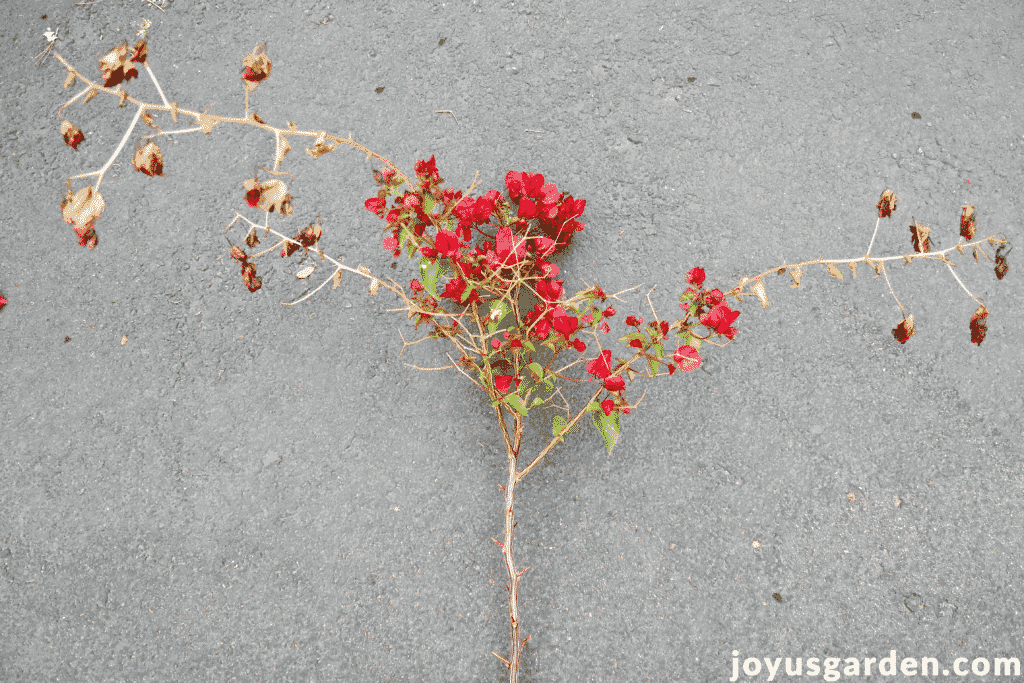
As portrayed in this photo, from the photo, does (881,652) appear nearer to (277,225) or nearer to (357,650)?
(357,650)

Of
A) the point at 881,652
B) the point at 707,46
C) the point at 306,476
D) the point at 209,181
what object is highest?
the point at 209,181

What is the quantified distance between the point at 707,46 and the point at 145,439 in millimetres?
2347

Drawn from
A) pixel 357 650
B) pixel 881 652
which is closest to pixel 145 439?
pixel 357 650

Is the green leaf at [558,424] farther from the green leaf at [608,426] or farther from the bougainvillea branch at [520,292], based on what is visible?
the green leaf at [608,426]

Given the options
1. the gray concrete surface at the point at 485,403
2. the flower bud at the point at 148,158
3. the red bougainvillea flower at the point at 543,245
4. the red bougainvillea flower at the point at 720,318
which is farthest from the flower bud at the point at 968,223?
the flower bud at the point at 148,158

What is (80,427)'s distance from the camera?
1.97 meters

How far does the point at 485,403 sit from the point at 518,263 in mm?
588

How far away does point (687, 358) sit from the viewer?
1474 mm

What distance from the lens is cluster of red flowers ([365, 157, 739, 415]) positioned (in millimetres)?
1510

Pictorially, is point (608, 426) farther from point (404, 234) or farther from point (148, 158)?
point (148, 158)

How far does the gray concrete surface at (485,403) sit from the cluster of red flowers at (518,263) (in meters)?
0.31

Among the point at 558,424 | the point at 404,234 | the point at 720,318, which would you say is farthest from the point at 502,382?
the point at 720,318

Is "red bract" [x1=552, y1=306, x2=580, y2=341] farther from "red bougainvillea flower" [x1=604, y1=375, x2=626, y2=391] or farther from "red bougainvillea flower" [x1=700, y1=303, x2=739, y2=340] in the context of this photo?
"red bougainvillea flower" [x1=700, y1=303, x2=739, y2=340]

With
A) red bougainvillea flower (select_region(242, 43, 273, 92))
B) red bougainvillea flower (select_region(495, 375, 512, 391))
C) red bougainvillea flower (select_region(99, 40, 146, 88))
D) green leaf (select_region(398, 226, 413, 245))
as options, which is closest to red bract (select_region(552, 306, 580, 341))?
red bougainvillea flower (select_region(495, 375, 512, 391))
